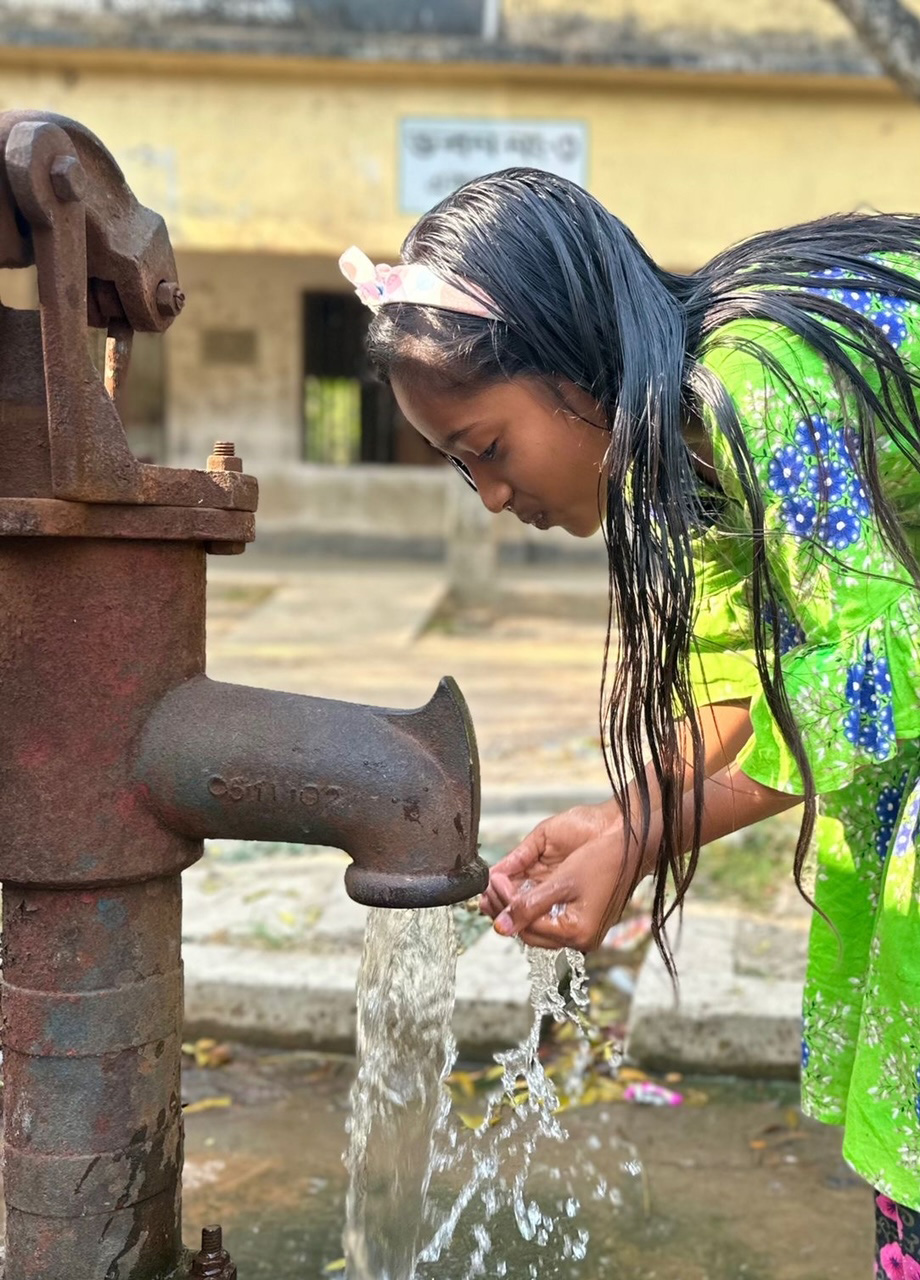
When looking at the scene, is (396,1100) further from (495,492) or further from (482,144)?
(482,144)

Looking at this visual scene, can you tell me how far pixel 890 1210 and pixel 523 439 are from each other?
0.87 metres

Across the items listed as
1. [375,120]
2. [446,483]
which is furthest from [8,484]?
[446,483]

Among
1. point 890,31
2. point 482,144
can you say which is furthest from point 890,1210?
point 482,144

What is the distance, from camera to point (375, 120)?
28.3 ft

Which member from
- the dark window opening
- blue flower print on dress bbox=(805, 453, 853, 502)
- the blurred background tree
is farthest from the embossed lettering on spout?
the dark window opening

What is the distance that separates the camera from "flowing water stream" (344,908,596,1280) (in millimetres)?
1738

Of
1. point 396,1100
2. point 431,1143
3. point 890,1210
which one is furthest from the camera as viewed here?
point 431,1143

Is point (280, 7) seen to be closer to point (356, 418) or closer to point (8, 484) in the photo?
point (356, 418)

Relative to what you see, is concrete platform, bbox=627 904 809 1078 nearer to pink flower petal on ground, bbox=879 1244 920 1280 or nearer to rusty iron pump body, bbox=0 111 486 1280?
pink flower petal on ground, bbox=879 1244 920 1280

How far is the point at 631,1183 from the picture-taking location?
2230 mm

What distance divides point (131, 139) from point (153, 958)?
326 inches

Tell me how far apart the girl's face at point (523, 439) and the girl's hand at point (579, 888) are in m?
0.31

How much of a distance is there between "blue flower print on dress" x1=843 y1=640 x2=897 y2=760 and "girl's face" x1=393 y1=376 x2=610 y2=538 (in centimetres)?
31

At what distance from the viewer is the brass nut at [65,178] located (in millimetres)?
1147
